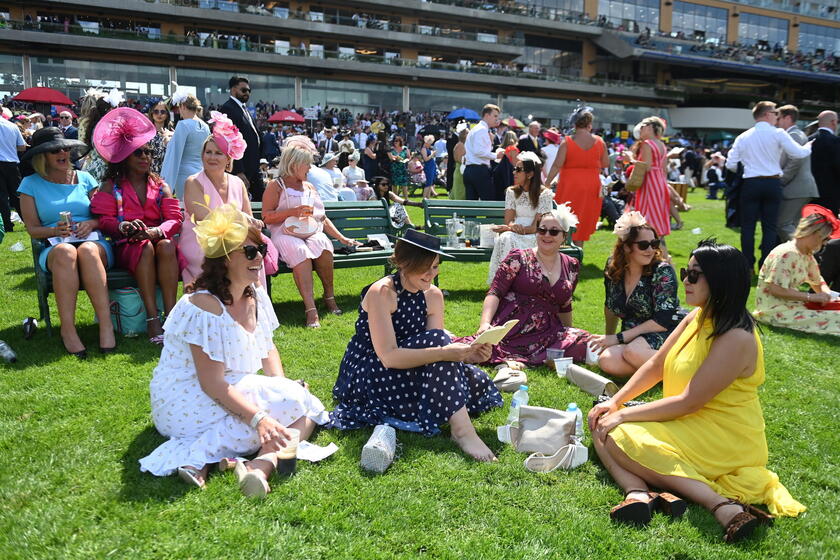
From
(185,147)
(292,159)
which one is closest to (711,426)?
(292,159)

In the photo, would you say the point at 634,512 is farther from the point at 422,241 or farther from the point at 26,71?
the point at 26,71

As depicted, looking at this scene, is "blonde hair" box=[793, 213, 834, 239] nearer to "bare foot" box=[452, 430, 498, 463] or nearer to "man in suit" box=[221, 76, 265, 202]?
"bare foot" box=[452, 430, 498, 463]

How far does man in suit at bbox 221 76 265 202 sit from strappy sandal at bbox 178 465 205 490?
4.95 metres

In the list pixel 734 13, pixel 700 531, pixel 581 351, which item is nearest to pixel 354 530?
pixel 700 531

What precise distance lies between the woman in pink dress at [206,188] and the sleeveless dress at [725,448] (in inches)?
147

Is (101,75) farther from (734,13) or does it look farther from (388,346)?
(734,13)

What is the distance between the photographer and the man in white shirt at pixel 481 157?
10617mm

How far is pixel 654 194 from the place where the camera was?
9031mm

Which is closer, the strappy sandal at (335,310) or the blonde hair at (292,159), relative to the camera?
the blonde hair at (292,159)

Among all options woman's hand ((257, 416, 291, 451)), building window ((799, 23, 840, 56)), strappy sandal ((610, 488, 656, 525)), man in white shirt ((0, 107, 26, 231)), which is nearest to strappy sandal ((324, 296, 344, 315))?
woman's hand ((257, 416, 291, 451))

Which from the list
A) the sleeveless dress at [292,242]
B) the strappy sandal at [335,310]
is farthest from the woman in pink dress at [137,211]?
the strappy sandal at [335,310]

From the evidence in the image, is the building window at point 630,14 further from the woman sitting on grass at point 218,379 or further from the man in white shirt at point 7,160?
the woman sitting on grass at point 218,379

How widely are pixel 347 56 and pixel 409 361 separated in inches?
1659

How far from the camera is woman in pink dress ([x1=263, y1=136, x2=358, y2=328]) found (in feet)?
21.2
